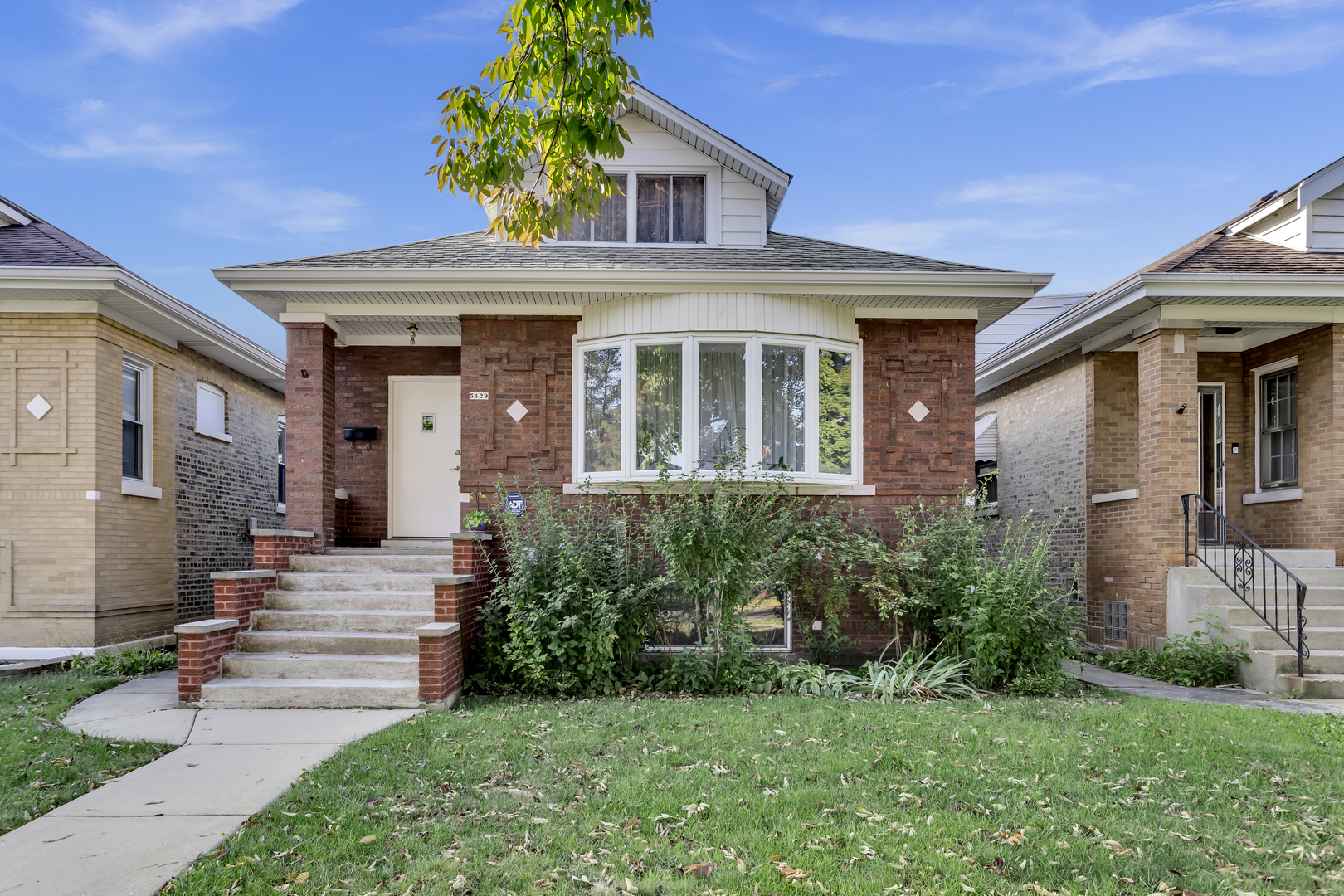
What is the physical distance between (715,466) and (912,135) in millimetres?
19615

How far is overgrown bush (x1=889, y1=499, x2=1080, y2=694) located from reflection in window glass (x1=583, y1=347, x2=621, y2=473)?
128 inches

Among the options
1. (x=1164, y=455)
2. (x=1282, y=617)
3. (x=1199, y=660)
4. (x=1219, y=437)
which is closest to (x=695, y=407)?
(x=1164, y=455)

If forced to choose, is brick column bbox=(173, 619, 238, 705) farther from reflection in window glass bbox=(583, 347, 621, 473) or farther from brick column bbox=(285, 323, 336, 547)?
reflection in window glass bbox=(583, 347, 621, 473)

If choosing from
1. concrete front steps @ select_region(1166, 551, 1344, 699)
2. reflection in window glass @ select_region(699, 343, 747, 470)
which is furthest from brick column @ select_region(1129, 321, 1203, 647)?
reflection in window glass @ select_region(699, 343, 747, 470)

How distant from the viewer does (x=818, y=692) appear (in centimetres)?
704

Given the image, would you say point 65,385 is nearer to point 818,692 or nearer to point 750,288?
point 750,288

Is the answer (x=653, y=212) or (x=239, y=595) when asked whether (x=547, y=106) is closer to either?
(x=653, y=212)

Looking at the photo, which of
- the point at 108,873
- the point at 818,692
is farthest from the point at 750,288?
the point at 108,873

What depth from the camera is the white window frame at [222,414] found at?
11188mm

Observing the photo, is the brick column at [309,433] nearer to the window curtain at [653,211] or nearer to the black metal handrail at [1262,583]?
the window curtain at [653,211]

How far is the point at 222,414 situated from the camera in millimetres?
11914

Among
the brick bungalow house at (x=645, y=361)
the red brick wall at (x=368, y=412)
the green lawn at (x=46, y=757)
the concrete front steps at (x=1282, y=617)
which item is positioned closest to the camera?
the green lawn at (x=46, y=757)

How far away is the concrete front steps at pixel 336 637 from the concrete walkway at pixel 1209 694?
20.8 feet

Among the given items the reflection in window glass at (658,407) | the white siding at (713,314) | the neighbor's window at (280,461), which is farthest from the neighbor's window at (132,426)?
the reflection in window glass at (658,407)
